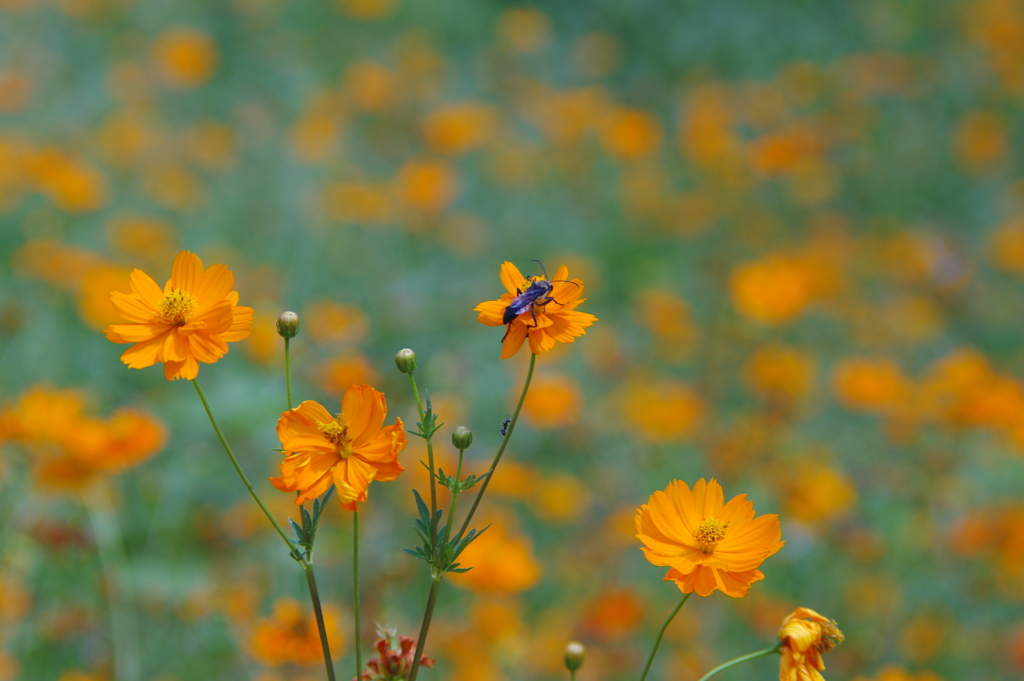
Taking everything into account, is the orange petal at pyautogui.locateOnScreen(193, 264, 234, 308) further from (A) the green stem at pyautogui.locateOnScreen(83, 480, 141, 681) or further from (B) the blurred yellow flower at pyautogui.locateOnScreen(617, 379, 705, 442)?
(B) the blurred yellow flower at pyautogui.locateOnScreen(617, 379, 705, 442)

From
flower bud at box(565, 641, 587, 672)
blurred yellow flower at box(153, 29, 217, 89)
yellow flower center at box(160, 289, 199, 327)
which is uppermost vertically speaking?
blurred yellow flower at box(153, 29, 217, 89)

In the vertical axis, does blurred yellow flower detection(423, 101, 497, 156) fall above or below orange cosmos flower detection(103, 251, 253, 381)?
above

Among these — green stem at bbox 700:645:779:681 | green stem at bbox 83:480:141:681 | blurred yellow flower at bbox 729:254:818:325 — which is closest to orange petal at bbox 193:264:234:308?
green stem at bbox 700:645:779:681

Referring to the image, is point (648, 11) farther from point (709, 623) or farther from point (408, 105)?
point (709, 623)

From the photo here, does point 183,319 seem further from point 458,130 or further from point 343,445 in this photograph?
point 458,130

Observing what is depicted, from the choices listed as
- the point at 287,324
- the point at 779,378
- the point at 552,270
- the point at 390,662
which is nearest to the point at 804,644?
the point at 390,662

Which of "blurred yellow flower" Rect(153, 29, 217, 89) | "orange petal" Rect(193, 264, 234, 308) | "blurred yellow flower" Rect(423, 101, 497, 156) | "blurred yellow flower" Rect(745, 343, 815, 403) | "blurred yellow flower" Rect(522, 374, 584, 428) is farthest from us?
"blurred yellow flower" Rect(153, 29, 217, 89)
